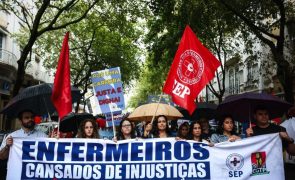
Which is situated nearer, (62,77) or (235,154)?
(235,154)

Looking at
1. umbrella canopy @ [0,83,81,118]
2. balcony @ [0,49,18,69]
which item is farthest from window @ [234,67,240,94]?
umbrella canopy @ [0,83,81,118]

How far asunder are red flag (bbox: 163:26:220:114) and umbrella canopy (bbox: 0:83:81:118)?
8.10 feet

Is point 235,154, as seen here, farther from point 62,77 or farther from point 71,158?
point 62,77

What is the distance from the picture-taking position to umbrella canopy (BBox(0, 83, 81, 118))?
7.46 m

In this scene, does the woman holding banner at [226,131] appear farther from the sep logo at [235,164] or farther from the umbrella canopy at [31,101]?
the umbrella canopy at [31,101]

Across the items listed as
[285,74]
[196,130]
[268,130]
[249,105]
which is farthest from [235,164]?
[285,74]

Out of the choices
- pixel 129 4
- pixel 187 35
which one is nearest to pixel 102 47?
pixel 129 4

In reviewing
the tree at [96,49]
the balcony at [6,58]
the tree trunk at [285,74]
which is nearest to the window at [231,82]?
the tree at [96,49]

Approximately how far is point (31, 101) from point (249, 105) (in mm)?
3818

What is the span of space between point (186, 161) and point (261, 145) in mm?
1068

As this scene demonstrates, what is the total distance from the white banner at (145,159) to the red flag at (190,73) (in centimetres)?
73

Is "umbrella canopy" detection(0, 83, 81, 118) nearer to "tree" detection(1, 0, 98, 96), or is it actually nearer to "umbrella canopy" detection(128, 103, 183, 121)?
"umbrella canopy" detection(128, 103, 183, 121)

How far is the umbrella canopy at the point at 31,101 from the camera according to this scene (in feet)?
24.5

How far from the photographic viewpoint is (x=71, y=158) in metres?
6.32
